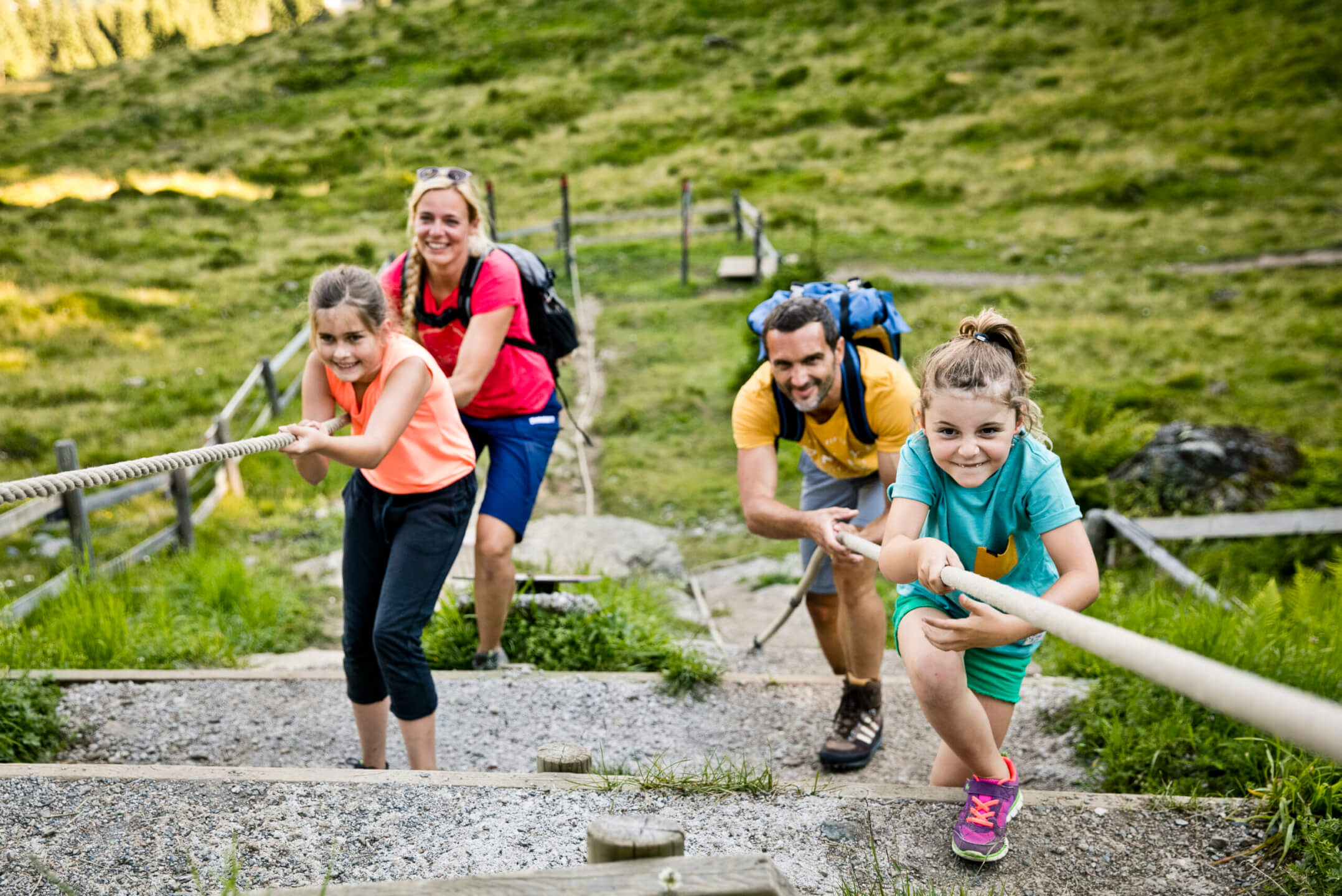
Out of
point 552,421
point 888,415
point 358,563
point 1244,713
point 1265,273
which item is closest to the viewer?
point 1244,713

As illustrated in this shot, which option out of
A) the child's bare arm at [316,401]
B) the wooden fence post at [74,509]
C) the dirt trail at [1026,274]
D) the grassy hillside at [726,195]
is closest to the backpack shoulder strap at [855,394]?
the grassy hillside at [726,195]

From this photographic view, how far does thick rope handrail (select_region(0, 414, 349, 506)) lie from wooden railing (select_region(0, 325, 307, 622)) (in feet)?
8.74

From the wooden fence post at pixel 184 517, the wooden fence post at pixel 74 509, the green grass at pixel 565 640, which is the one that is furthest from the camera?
the wooden fence post at pixel 184 517

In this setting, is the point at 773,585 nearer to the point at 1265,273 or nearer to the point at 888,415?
the point at 888,415

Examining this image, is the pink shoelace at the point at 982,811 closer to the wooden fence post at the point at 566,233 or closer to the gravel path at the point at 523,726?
the gravel path at the point at 523,726

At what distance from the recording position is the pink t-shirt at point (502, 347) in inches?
160

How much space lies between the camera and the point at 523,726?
13.6 feet

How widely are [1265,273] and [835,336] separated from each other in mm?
15933

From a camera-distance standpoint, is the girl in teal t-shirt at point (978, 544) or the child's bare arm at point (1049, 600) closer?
the child's bare arm at point (1049, 600)

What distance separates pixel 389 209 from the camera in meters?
23.2

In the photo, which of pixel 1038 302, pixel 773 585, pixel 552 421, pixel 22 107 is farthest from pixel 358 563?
pixel 22 107

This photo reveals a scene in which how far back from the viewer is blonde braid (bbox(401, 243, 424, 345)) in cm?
407

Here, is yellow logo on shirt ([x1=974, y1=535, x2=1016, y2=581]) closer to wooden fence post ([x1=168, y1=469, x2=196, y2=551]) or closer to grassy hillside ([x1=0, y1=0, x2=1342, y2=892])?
grassy hillside ([x1=0, y1=0, x2=1342, y2=892])

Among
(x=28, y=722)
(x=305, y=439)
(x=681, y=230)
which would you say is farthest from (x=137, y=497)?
(x=681, y=230)
